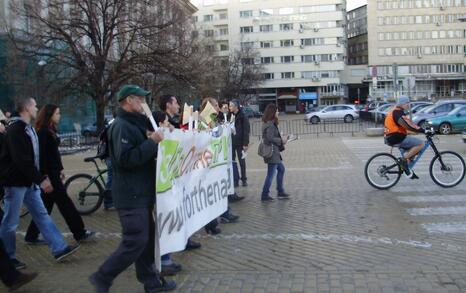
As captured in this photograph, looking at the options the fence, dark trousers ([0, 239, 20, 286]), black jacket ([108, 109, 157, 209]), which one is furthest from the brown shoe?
the fence

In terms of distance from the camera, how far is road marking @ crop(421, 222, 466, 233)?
7.08 meters

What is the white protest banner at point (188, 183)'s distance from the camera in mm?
4840

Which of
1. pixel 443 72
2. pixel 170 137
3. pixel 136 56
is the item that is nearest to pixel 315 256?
pixel 170 137

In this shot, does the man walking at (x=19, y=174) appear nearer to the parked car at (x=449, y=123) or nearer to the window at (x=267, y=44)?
the parked car at (x=449, y=123)

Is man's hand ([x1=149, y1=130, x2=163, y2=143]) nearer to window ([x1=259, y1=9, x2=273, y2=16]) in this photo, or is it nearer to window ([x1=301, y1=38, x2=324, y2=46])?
window ([x1=301, y1=38, x2=324, y2=46])

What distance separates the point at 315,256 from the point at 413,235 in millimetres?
1599

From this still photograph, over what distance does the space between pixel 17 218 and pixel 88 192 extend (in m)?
3.26

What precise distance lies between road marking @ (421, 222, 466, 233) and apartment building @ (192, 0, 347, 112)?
9905cm

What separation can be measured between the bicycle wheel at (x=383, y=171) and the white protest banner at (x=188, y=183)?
373 centimetres

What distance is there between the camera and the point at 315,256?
19.9 feet

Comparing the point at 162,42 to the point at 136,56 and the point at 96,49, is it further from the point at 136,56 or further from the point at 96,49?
the point at 96,49

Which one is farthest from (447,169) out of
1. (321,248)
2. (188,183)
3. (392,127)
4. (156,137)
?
(156,137)

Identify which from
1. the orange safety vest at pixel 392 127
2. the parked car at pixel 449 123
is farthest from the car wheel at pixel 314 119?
the orange safety vest at pixel 392 127

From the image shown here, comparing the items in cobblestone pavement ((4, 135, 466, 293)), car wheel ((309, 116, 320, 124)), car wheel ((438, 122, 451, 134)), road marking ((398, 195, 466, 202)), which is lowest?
cobblestone pavement ((4, 135, 466, 293))
